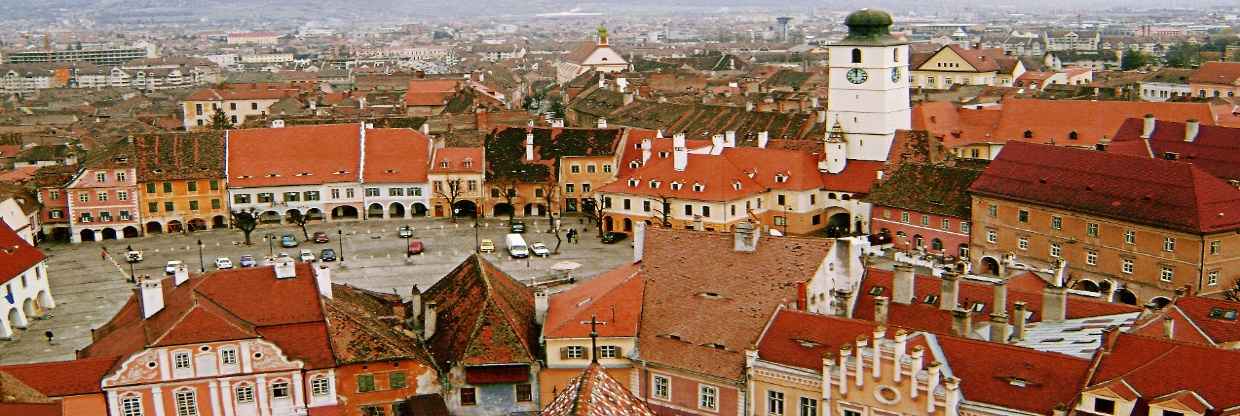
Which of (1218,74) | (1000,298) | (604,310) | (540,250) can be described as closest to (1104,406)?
(1000,298)

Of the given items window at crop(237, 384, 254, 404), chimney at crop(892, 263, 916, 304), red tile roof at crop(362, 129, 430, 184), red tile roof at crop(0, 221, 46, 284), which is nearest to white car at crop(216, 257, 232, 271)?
red tile roof at crop(0, 221, 46, 284)

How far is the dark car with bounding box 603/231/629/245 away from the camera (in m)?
84.6

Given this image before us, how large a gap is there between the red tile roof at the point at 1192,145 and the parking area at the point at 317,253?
3478 centimetres

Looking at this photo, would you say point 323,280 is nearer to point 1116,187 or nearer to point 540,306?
point 540,306

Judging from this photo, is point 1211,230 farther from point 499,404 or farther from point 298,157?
point 298,157

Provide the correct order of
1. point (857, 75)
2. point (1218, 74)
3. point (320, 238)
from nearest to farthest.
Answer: point (320, 238) → point (857, 75) → point (1218, 74)

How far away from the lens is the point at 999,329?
41781 millimetres

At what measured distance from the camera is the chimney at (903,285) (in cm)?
4728

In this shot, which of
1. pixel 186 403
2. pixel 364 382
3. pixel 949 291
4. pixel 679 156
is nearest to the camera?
pixel 186 403

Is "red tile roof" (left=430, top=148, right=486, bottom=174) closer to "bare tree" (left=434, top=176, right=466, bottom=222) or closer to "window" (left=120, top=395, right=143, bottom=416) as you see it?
"bare tree" (left=434, top=176, right=466, bottom=222)

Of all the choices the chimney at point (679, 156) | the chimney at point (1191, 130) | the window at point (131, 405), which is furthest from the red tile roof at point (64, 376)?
the chimney at point (1191, 130)

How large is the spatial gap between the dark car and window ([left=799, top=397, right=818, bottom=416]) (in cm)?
4445

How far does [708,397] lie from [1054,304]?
1325 cm

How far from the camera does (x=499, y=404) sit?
45.7 m
